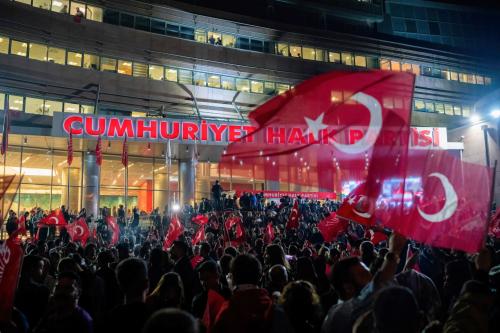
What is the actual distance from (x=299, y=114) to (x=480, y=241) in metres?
2.46

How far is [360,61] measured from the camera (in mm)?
42656

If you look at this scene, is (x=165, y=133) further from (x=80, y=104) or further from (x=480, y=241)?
(x=480, y=241)

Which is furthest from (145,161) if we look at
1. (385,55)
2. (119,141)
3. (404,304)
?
(404,304)

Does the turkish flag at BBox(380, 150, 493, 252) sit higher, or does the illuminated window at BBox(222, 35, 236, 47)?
the illuminated window at BBox(222, 35, 236, 47)

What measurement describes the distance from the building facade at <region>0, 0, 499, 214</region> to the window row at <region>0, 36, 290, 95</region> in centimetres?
8

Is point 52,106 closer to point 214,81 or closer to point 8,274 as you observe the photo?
point 214,81

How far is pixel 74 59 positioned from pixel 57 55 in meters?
1.12

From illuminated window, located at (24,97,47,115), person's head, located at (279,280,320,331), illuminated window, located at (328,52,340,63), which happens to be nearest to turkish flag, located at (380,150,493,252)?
person's head, located at (279,280,320,331)

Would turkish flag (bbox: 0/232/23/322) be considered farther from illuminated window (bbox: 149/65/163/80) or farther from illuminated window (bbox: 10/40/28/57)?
illuminated window (bbox: 149/65/163/80)

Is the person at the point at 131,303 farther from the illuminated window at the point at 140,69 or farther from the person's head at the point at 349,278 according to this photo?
the illuminated window at the point at 140,69

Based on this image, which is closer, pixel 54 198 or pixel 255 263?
pixel 255 263

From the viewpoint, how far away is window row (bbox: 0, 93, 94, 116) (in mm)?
28547

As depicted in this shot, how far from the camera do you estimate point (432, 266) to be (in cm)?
689

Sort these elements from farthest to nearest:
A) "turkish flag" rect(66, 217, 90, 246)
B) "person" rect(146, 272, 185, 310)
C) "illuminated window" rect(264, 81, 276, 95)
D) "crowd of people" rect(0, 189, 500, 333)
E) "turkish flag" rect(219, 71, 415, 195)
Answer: "illuminated window" rect(264, 81, 276, 95)
"turkish flag" rect(66, 217, 90, 246)
"turkish flag" rect(219, 71, 415, 195)
"person" rect(146, 272, 185, 310)
"crowd of people" rect(0, 189, 500, 333)
